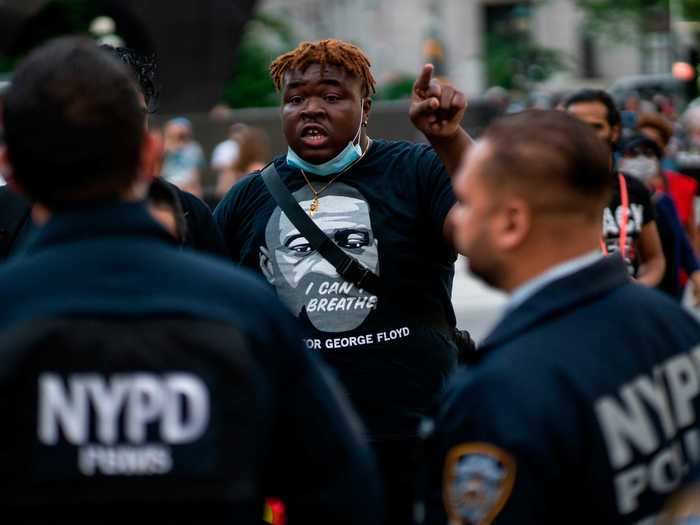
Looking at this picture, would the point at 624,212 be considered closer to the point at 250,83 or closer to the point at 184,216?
the point at 184,216

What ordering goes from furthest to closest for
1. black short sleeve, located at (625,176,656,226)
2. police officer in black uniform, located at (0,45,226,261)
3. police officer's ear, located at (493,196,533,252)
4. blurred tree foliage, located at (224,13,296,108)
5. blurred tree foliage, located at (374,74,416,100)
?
blurred tree foliage, located at (374,74,416,100) → blurred tree foliage, located at (224,13,296,108) → black short sleeve, located at (625,176,656,226) → police officer in black uniform, located at (0,45,226,261) → police officer's ear, located at (493,196,533,252)

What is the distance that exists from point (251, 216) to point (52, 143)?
2708 mm

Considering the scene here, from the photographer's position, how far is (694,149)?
25547 millimetres

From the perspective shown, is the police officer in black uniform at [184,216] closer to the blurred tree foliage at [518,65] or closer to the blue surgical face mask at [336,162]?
the blue surgical face mask at [336,162]

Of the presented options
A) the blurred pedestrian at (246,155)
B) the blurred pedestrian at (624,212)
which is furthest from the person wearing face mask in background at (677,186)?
the blurred pedestrian at (246,155)

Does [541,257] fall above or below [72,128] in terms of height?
below

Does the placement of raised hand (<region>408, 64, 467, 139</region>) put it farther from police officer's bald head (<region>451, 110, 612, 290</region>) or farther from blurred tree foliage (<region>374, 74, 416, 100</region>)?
blurred tree foliage (<region>374, 74, 416, 100</region>)

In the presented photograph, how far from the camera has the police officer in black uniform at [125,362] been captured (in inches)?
92.9

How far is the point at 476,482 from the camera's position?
8.84ft

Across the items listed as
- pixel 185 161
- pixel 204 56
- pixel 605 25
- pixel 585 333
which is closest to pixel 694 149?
pixel 204 56

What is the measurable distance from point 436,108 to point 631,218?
2.94 meters

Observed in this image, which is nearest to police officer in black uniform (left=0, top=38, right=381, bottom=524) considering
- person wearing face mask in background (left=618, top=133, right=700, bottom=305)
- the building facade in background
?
person wearing face mask in background (left=618, top=133, right=700, bottom=305)

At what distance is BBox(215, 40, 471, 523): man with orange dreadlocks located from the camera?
4953 millimetres

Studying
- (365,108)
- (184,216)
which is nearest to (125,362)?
(184,216)
